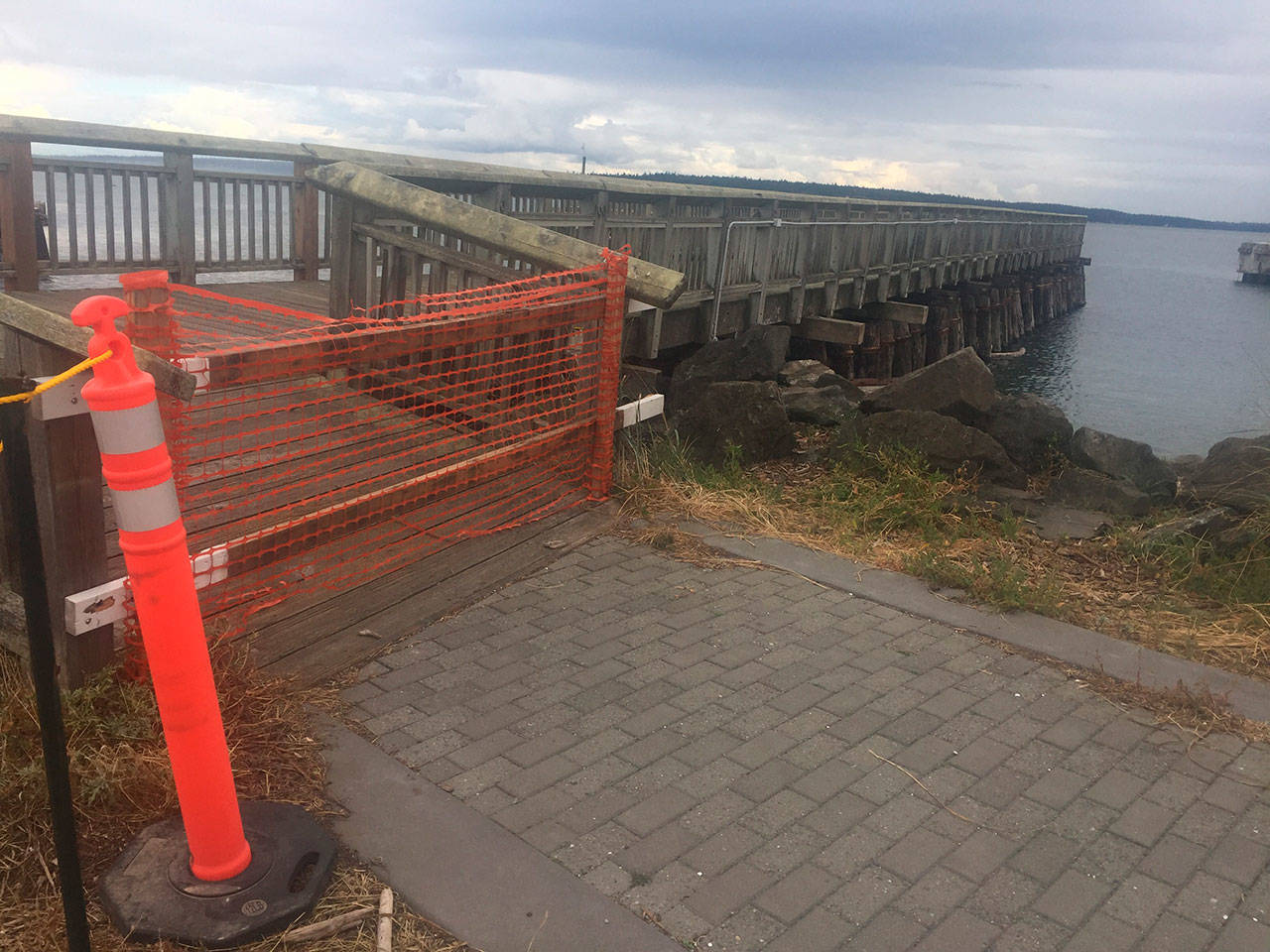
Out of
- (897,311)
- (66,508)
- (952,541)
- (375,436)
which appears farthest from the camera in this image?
(897,311)

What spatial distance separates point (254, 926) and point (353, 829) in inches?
21.2

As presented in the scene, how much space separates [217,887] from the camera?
8.97 ft

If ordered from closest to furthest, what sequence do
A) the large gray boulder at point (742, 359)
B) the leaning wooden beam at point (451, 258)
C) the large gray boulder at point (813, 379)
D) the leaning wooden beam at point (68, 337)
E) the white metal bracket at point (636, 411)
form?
the leaning wooden beam at point (68, 337) < the leaning wooden beam at point (451, 258) < the white metal bracket at point (636, 411) < the large gray boulder at point (742, 359) < the large gray boulder at point (813, 379)

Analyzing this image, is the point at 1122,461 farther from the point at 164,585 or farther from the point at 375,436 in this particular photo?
the point at 164,585

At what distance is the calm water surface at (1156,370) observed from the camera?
2294cm

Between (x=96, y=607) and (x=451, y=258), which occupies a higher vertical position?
(x=451, y=258)

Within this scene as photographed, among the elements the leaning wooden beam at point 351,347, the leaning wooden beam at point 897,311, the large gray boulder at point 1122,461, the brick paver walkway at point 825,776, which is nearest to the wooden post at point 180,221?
the leaning wooden beam at point 351,347

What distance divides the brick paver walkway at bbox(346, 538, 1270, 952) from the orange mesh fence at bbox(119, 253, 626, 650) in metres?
0.61

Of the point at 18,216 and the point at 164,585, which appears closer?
the point at 164,585

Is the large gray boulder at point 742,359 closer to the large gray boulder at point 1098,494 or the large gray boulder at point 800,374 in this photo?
the large gray boulder at point 800,374

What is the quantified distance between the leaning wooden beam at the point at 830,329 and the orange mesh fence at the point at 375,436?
10171 millimetres

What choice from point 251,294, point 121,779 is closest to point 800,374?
point 251,294

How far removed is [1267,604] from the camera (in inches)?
217

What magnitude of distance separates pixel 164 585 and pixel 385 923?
1035 millimetres
